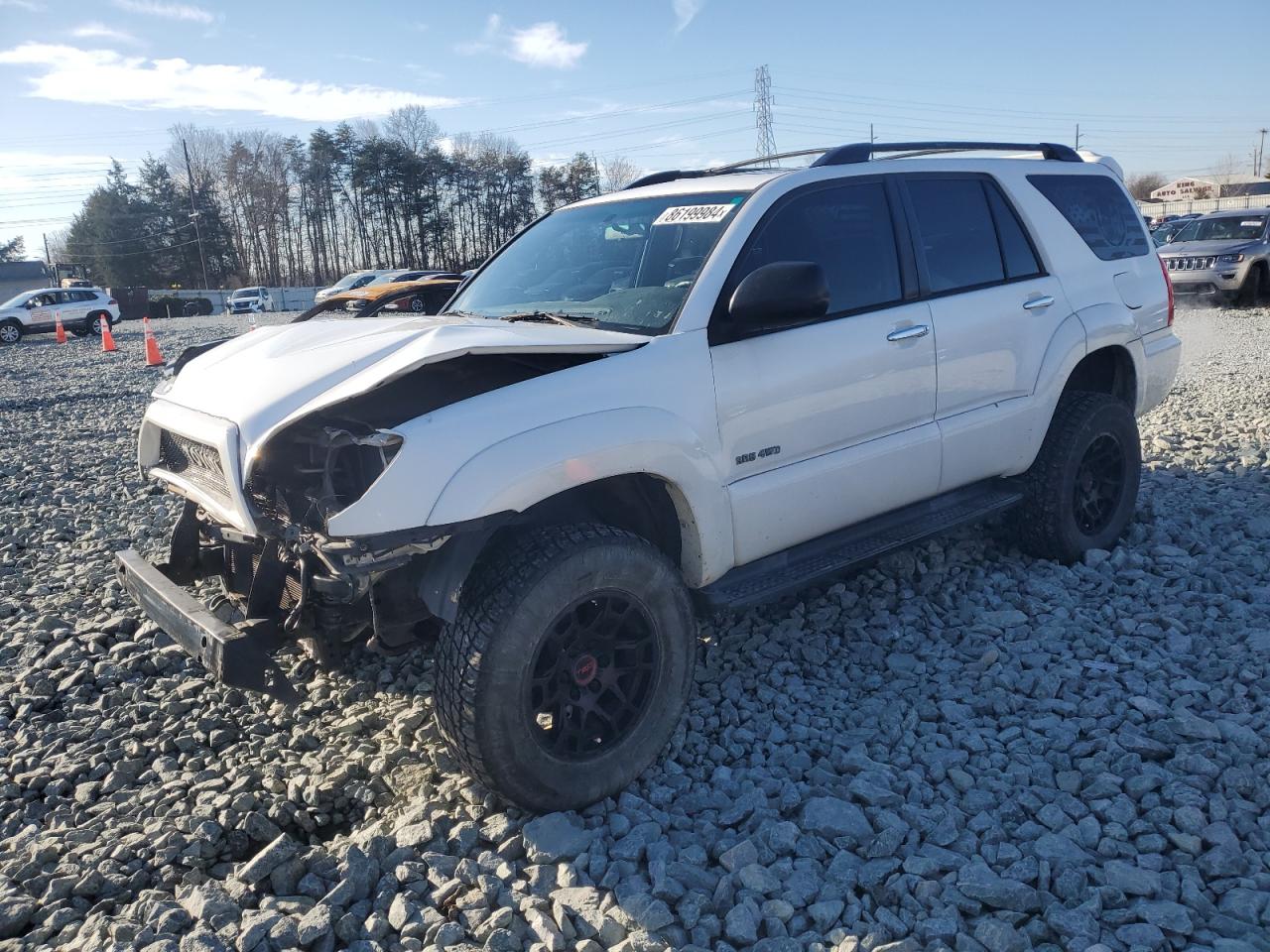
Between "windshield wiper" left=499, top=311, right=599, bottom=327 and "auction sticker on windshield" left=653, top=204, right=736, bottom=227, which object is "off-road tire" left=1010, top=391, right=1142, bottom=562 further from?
"windshield wiper" left=499, top=311, right=599, bottom=327

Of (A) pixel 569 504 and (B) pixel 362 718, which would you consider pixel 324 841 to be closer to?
(B) pixel 362 718

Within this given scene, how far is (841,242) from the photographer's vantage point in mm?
3980

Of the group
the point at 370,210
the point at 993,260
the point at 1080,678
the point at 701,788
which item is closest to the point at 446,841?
the point at 701,788

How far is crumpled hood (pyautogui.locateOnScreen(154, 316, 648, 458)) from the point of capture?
286cm

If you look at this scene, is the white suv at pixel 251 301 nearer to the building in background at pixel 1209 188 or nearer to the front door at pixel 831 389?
the front door at pixel 831 389

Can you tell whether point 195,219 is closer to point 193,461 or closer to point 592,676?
point 193,461

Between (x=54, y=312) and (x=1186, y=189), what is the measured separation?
93.0 meters

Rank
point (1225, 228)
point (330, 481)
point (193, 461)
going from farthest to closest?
point (1225, 228)
point (193, 461)
point (330, 481)

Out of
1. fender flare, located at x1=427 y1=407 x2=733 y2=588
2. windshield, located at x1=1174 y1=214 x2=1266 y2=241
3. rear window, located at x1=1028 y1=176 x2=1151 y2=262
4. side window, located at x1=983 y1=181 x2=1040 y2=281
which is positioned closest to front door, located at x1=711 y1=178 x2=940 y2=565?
fender flare, located at x1=427 y1=407 x2=733 y2=588

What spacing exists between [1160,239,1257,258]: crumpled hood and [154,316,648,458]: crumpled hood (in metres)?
17.6

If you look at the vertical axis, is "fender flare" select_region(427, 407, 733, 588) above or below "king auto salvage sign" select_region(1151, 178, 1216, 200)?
below

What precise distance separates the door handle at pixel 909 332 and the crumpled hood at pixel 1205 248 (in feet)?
52.6

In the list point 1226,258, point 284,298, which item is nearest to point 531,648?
point 1226,258

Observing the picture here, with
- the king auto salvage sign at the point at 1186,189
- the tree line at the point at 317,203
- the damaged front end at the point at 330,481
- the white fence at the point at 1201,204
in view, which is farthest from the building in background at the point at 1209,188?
the damaged front end at the point at 330,481
